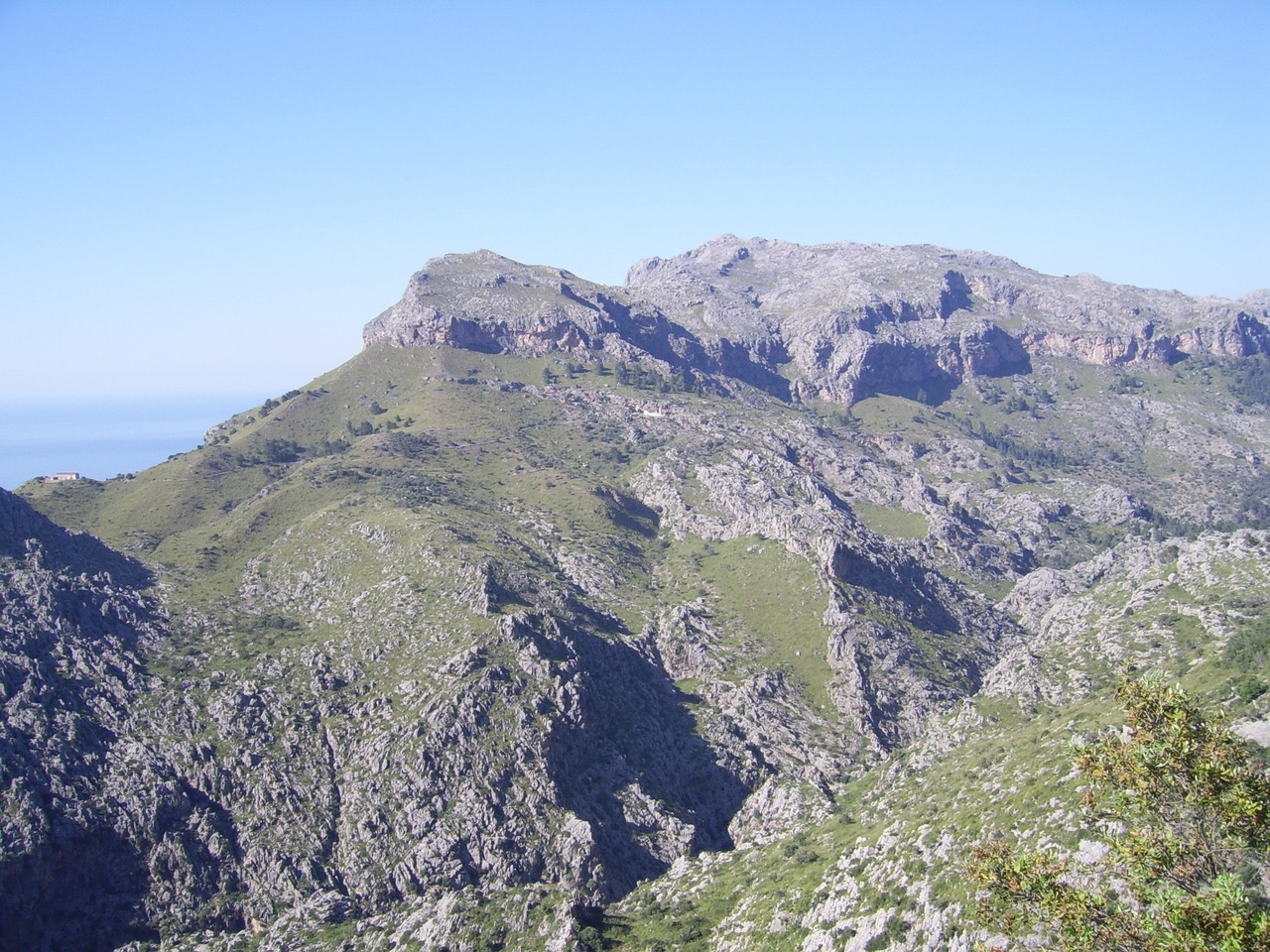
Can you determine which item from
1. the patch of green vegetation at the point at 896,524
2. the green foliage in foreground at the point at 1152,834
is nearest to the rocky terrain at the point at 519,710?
the patch of green vegetation at the point at 896,524

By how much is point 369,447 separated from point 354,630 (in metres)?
66.9

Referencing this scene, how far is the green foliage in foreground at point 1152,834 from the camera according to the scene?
86.2ft

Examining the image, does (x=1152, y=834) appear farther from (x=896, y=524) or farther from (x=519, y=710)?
(x=896, y=524)

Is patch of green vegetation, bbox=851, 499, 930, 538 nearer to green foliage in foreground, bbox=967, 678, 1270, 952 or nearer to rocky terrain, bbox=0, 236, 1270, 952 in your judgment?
rocky terrain, bbox=0, 236, 1270, 952

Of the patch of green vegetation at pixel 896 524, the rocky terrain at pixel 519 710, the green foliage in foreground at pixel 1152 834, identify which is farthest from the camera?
the patch of green vegetation at pixel 896 524

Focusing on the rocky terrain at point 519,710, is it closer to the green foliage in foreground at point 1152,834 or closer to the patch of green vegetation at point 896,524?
the patch of green vegetation at point 896,524

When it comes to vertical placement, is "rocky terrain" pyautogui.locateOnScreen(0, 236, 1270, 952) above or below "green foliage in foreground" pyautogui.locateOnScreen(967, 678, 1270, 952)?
below

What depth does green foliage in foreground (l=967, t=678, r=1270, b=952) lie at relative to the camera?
2627 centimetres

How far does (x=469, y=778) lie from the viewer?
9800 centimetres

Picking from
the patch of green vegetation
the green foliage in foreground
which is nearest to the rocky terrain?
the patch of green vegetation

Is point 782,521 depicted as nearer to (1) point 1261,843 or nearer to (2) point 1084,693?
(2) point 1084,693

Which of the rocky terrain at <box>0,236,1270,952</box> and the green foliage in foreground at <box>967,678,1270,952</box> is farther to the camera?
the rocky terrain at <box>0,236,1270,952</box>

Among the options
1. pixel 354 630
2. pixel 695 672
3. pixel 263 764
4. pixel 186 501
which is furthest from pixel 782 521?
pixel 186 501

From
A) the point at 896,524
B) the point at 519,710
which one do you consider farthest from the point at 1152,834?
the point at 896,524
